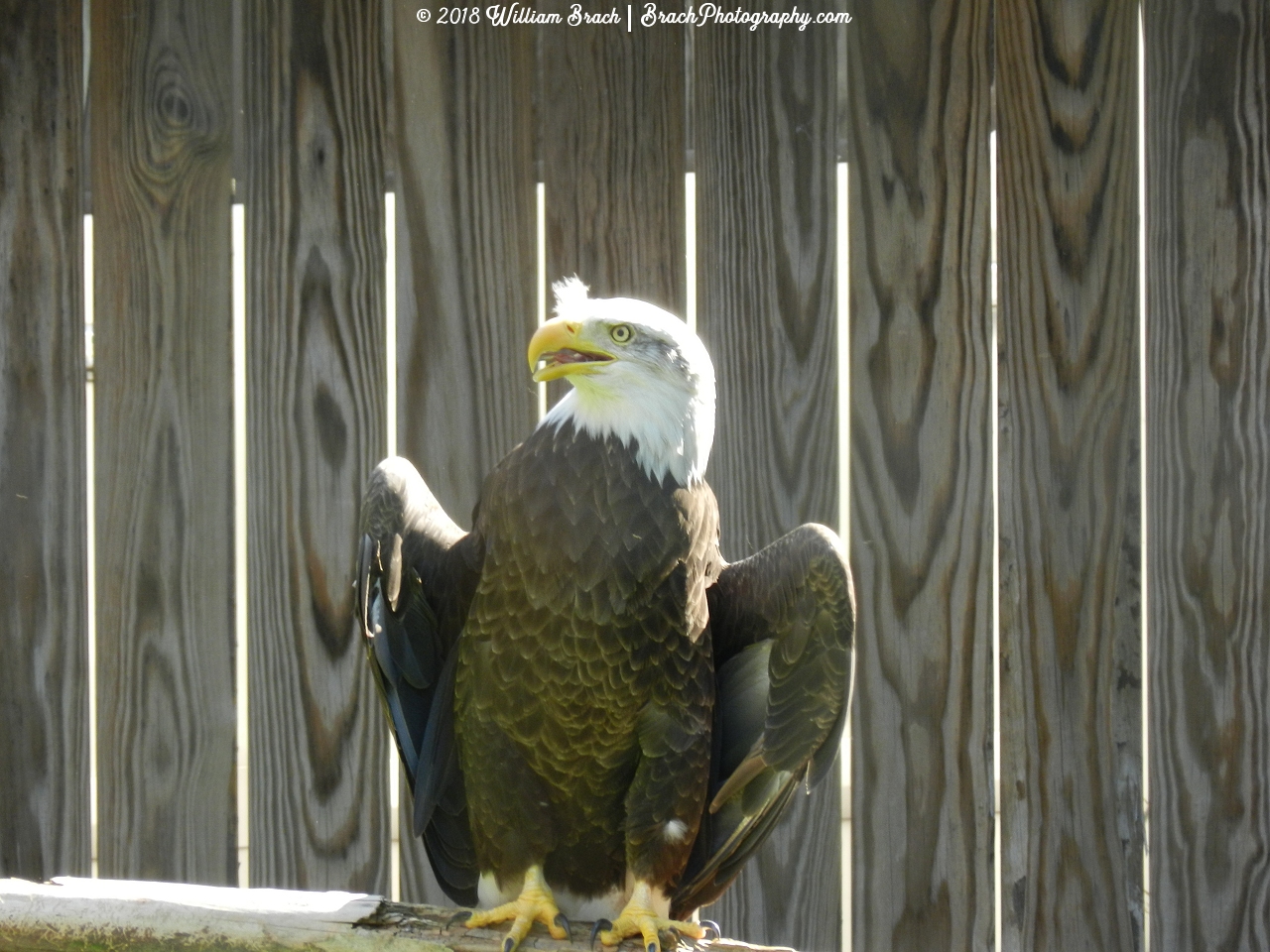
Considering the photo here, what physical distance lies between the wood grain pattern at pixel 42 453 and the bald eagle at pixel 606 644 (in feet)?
2.93

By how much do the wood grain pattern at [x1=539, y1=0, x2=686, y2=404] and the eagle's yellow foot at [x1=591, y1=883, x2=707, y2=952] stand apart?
1208 millimetres

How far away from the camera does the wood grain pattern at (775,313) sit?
269 cm

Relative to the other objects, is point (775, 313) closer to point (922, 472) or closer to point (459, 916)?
point (922, 472)

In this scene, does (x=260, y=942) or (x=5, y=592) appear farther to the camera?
(x=5, y=592)


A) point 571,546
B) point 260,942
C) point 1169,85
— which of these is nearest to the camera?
point 260,942

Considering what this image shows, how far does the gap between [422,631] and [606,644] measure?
0.42 metres

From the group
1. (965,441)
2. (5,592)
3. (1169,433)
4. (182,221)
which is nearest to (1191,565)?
(1169,433)

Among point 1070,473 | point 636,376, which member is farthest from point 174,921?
point 1070,473

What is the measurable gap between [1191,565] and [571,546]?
1386 millimetres

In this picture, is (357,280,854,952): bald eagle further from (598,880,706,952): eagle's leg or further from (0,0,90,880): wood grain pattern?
(0,0,90,880): wood grain pattern

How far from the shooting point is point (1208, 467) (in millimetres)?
2664

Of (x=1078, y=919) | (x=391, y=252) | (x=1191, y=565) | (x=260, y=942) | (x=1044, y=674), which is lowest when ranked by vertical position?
(x=1078, y=919)

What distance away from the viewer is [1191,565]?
8.75 ft

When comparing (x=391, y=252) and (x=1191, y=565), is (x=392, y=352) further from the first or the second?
(x=1191, y=565)
